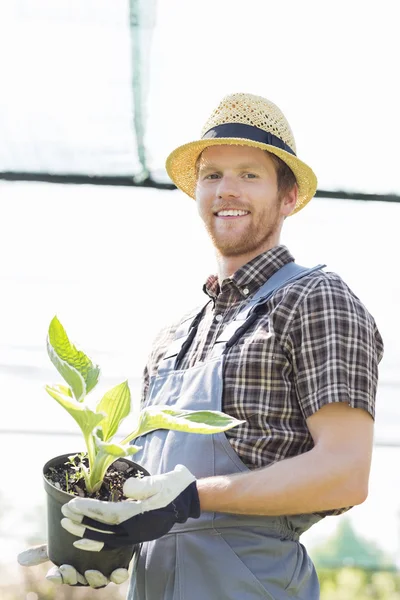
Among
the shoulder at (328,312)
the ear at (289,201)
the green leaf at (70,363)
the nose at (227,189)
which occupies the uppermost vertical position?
the nose at (227,189)

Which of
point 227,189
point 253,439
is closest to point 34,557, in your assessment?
point 253,439

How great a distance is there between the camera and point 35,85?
8.87 ft

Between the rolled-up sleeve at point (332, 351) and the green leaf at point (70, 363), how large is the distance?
1.21 feet

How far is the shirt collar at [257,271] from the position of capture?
1912mm

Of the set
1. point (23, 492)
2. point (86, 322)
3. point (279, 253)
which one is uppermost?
point (279, 253)

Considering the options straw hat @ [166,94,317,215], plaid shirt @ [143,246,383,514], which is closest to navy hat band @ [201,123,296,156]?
straw hat @ [166,94,317,215]

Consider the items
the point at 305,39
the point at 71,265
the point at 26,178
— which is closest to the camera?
the point at 305,39

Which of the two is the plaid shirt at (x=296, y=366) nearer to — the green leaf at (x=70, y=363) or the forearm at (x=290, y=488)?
the forearm at (x=290, y=488)

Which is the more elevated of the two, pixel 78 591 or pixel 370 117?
pixel 370 117

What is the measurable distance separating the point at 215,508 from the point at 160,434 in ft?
0.84

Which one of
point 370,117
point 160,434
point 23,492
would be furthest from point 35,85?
point 23,492

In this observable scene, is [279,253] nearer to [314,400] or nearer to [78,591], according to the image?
[314,400]

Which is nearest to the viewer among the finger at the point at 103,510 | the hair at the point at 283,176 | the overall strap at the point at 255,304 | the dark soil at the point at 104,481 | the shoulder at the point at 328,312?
the finger at the point at 103,510

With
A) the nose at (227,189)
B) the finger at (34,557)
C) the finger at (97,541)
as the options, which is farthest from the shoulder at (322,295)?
the finger at (34,557)
